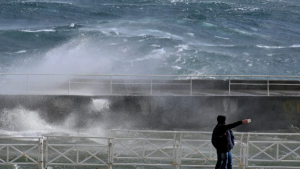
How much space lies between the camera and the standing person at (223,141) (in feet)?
45.9

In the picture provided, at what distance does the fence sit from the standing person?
1672 mm

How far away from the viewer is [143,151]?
16703 mm

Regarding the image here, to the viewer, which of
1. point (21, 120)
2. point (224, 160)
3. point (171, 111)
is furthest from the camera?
point (171, 111)

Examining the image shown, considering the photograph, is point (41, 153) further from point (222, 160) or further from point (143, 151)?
point (222, 160)

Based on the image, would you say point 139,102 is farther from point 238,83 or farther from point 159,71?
point 159,71

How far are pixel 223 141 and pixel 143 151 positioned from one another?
315 centimetres

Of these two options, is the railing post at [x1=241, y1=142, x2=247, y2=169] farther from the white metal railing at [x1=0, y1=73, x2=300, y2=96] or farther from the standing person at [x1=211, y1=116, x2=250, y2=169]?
the white metal railing at [x1=0, y1=73, x2=300, y2=96]

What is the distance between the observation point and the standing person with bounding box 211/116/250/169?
45.9 feet

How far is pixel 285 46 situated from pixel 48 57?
2192 cm

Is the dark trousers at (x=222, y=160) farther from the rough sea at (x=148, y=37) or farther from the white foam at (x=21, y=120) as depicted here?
the rough sea at (x=148, y=37)

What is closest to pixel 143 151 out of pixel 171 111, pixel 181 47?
pixel 171 111

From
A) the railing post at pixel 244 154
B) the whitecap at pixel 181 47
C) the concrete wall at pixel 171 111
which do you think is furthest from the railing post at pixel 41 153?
the whitecap at pixel 181 47

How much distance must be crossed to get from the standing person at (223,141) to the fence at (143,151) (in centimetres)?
167

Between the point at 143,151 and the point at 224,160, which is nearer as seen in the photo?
the point at 224,160
